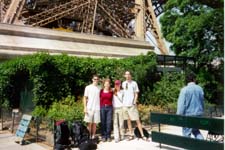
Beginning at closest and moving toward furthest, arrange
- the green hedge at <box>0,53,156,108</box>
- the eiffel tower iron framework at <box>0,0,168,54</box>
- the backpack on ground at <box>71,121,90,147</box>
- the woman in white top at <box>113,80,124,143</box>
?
the backpack on ground at <box>71,121,90,147</box> → the woman in white top at <box>113,80,124,143</box> → the green hedge at <box>0,53,156,108</box> → the eiffel tower iron framework at <box>0,0,168,54</box>

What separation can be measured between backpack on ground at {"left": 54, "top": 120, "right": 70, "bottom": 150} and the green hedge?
3808 mm

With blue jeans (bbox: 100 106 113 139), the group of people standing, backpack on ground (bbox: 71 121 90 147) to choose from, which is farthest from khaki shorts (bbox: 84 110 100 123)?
backpack on ground (bbox: 71 121 90 147)

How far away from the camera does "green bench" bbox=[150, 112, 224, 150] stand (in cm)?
686

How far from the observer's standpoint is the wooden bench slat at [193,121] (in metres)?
6.77

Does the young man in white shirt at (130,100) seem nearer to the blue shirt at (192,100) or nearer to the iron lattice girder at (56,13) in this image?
the blue shirt at (192,100)

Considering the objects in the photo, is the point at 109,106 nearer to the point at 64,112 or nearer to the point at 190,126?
the point at 64,112

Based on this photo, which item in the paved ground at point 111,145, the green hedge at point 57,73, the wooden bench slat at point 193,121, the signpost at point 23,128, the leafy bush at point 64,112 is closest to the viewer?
the wooden bench slat at point 193,121

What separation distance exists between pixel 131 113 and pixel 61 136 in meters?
1.90

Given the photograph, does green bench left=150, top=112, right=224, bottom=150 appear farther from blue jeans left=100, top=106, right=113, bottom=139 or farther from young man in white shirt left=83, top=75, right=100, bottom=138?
young man in white shirt left=83, top=75, right=100, bottom=138

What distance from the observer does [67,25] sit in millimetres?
37844

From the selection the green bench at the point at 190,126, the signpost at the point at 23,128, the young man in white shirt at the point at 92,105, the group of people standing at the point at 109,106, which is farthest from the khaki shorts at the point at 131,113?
the signpost at the point at 23,128

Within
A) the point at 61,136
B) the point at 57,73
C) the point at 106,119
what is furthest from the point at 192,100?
the point at 57,73

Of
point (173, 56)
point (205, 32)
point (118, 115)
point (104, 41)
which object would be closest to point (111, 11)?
point (104, 41)

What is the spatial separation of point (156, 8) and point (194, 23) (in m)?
22.4
